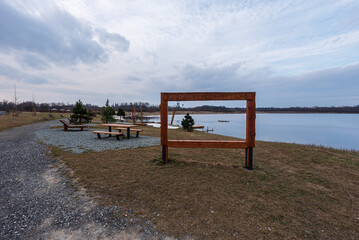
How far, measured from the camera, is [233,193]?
331 centimetres

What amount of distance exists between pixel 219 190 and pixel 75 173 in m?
3.73

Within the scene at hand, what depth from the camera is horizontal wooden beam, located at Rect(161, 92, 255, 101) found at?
15.3ft

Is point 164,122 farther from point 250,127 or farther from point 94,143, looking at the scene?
point 94,143

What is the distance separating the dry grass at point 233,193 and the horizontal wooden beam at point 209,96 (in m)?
2.02

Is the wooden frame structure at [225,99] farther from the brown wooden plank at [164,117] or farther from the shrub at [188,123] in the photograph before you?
the shrub at [188,123]

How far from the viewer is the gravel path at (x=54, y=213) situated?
2.25 m

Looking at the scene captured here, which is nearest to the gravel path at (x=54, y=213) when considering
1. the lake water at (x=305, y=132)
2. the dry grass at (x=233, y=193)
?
the dry grass at (x=233, y=193)

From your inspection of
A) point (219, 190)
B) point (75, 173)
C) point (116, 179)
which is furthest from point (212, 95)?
point (75, 173)

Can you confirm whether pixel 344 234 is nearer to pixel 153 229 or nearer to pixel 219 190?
pixel 219 190

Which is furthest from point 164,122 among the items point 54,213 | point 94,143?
point 94,143

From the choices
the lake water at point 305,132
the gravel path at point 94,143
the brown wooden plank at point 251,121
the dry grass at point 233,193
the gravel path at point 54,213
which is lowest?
the lake water at point 305,132

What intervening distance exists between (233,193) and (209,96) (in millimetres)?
2606

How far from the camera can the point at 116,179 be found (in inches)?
157

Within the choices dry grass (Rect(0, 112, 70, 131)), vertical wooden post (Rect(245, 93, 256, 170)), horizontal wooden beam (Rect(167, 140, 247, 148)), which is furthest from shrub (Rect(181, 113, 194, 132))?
dry grass (Rect(0, 112, 70, 131))
